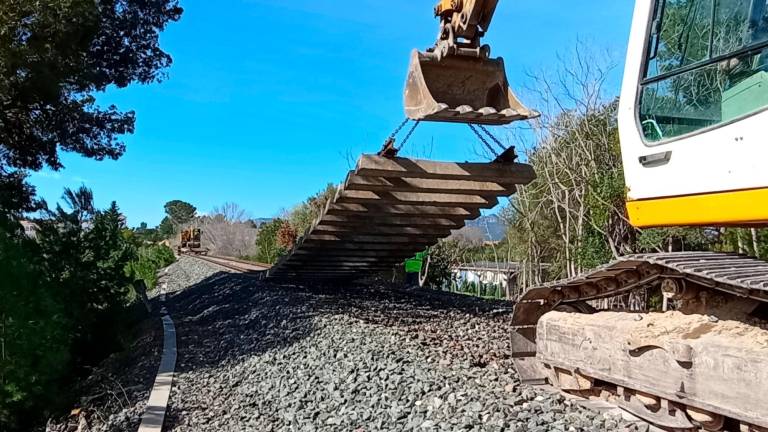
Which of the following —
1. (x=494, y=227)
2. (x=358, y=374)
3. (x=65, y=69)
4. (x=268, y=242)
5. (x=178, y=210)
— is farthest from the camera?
(x=178, y=210)

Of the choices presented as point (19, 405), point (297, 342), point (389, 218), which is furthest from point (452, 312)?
point (19, 405)

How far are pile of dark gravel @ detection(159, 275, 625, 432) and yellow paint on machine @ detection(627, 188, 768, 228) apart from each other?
47.0 inches

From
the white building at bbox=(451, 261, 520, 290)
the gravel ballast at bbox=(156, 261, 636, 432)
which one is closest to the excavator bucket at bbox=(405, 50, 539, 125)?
the gravel ballast at bbox=(156, 261, 636, 432)

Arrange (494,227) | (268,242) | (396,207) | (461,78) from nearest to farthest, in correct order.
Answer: (461,78) < (396,207) < (494,227) < (268,242)

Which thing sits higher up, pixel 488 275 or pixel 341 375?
pixel 488 275

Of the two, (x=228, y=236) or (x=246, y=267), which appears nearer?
(x=246, y=267)

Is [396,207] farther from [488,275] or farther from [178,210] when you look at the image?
[178,210]

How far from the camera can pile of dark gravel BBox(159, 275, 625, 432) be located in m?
3.82

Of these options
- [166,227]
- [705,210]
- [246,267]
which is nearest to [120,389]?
[705,210]

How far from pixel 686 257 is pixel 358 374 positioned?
2503mm

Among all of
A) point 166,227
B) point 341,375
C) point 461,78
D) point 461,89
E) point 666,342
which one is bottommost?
point 341,375

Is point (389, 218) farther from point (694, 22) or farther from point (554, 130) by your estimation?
point (554, 130)

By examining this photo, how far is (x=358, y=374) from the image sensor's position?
188 inches

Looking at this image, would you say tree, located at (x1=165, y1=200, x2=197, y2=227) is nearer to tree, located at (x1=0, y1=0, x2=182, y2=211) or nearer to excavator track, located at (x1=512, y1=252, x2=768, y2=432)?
tree, located at (x1=0, y1=0, x2=182, y2=211)
